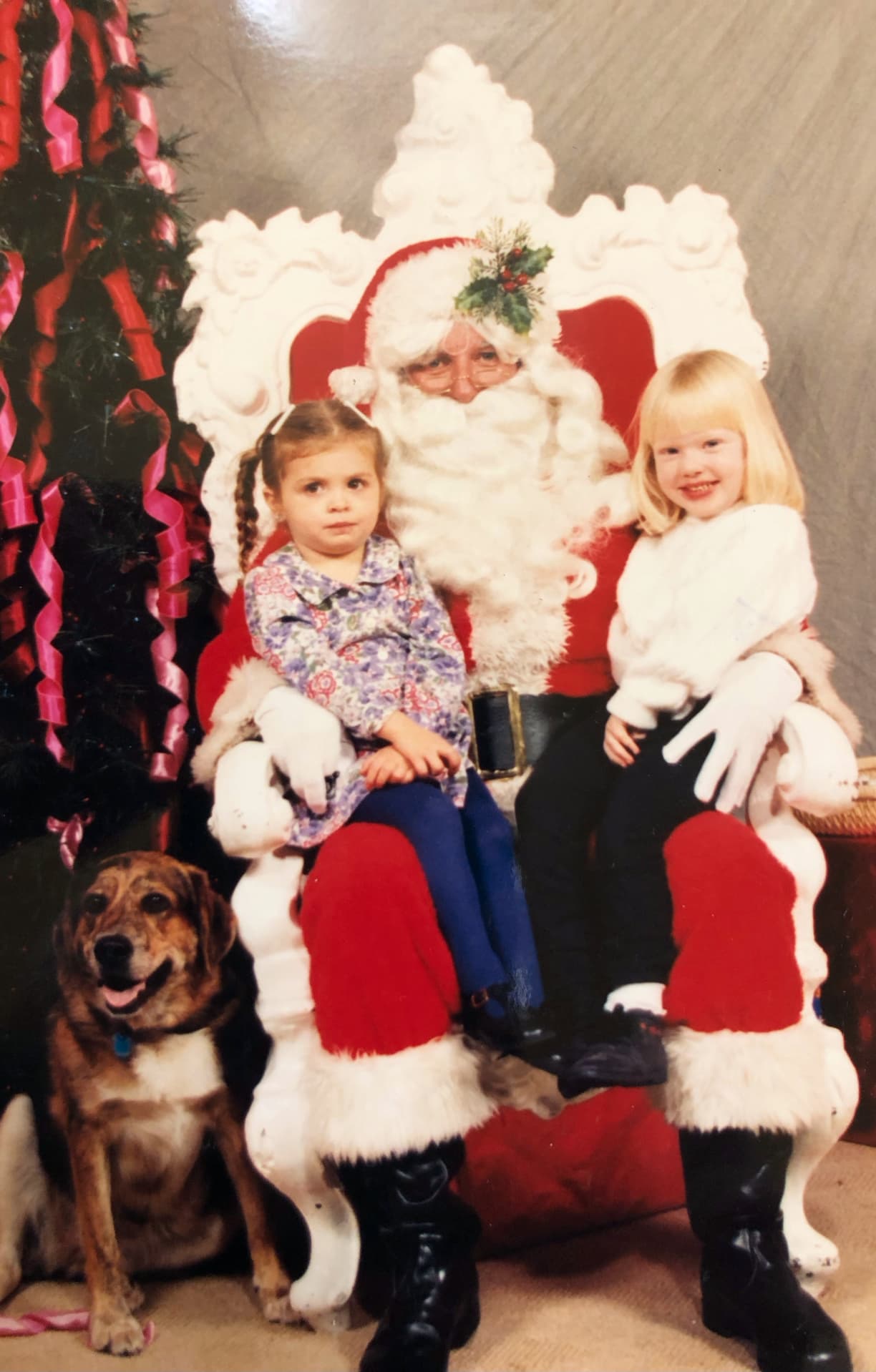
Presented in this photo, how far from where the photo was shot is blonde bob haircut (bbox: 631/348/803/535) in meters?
1.62

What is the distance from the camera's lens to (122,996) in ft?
5.02

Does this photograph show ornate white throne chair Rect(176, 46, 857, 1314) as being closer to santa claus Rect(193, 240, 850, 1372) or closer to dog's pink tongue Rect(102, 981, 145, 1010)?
santa claus Rect(193, 240, 850, 1372)

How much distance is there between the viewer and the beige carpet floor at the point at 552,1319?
1.42 metres

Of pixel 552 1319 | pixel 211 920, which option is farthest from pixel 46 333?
pixel 552 1319

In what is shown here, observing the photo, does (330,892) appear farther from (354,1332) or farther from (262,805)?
(354,1332)

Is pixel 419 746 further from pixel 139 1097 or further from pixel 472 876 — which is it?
pixel 139 1097

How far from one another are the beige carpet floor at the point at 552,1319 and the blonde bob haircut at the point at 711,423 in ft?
3.40

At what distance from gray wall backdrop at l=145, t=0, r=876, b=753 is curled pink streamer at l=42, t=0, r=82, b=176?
0.13 meters

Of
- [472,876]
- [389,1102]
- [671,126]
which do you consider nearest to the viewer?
[389,1102]

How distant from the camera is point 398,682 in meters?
1.54

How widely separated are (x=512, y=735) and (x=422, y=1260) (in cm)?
69

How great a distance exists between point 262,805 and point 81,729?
12.2 inches

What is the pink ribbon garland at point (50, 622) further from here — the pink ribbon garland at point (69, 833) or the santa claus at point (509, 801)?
the santa claus at point (509, 801)

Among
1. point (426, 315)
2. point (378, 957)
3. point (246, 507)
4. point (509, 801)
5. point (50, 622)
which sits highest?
point (426, 315)
